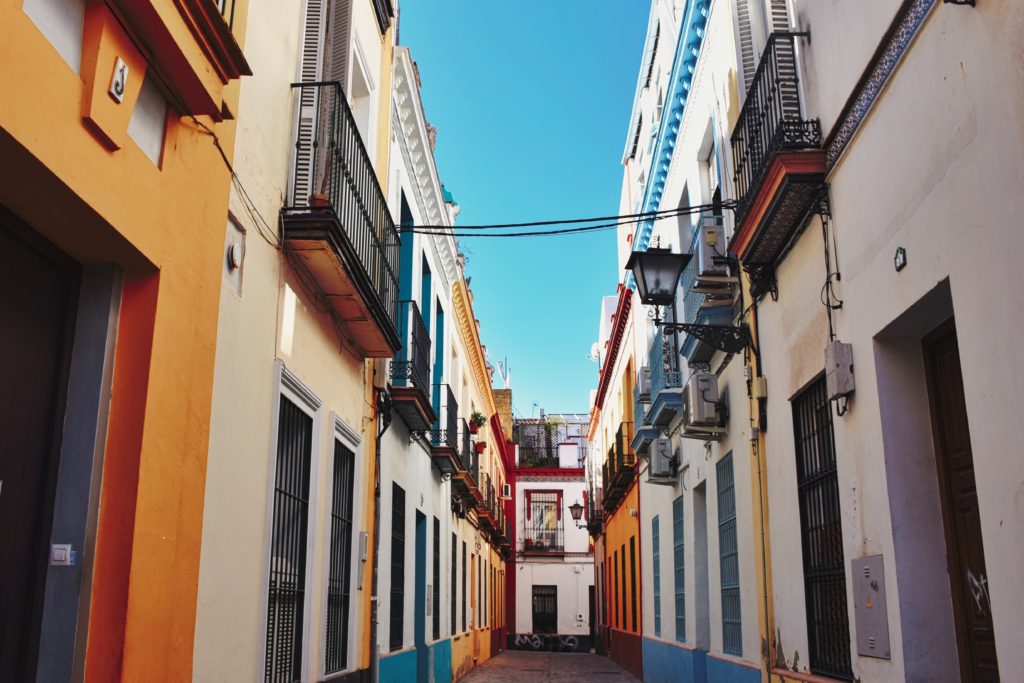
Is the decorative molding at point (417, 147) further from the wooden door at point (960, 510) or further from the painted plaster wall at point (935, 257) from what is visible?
the wooden door at point (960, 510)

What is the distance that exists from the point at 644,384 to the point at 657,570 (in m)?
2.90

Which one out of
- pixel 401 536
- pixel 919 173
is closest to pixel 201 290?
pixel 919 173

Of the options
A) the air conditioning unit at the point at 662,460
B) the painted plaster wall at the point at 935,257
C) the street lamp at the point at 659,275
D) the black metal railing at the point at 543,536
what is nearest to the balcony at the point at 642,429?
the air conditioning unit at the point at 662,460

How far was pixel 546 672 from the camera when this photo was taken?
19844 millimetres

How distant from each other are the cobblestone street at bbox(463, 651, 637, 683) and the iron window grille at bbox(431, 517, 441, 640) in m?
3.09

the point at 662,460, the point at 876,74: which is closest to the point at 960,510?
the point at 876,74

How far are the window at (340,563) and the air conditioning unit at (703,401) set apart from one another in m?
3.21

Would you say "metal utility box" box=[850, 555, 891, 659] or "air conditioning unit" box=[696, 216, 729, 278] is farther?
"air conditioning unit" box=[696, 216, 729, 278]

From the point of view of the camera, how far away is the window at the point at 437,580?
14.4 metres

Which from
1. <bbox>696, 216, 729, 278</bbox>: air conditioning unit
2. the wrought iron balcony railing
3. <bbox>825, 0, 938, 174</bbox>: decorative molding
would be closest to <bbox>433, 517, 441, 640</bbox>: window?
the wrought iron balcony railing

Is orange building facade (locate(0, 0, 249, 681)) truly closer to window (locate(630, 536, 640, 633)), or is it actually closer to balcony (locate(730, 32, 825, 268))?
balcony (locate(730, 32, 825, 268))

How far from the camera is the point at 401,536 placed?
36.5ft

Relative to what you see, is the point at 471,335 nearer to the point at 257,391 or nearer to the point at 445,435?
the point at 445,435

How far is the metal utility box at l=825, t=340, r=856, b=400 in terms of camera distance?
5.50 m
